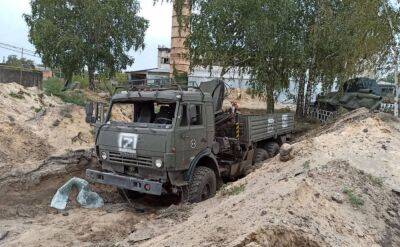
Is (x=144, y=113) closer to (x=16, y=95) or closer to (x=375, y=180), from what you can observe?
(x=375, y=180)

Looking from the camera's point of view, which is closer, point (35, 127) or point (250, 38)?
point (35, 127)

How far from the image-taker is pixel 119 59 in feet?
95.1

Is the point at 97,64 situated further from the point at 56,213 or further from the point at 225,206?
the point at 225,206

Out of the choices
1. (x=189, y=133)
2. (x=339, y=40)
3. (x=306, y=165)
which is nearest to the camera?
(x=306, y=165)

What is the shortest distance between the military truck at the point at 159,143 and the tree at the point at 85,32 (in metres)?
16.9

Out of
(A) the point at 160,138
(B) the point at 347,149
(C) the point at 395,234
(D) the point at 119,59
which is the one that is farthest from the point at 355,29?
(D) the point at 119,59

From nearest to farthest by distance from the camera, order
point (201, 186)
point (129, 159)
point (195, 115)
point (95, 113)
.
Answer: point (129, 159) → point (201, 186) → point (195, 115) → point (95, 113)

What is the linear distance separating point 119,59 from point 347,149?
21.1 meters

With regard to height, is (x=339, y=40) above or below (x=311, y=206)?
above

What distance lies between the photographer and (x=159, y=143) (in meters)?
8.71

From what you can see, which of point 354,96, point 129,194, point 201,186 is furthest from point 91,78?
point 201,186

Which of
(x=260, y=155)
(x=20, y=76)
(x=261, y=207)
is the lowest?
(x=260, y=155)

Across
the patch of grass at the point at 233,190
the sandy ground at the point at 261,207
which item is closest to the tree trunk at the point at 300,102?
the sandy ground at the point at 261,207

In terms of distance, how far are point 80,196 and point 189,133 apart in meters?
2.59
